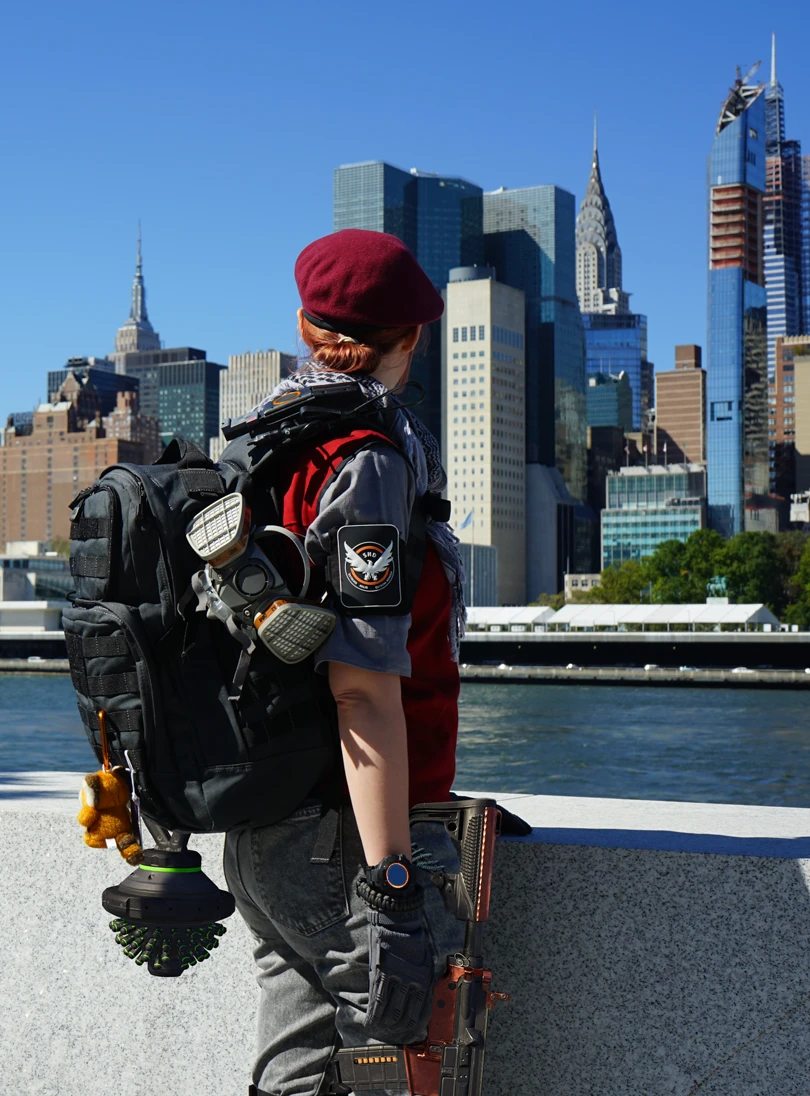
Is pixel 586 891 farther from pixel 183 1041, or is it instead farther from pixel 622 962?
pixel 183 1041

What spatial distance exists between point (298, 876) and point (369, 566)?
469mm

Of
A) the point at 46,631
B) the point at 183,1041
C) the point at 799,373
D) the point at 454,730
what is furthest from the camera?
the point at 799,373

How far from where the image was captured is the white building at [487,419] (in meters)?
134

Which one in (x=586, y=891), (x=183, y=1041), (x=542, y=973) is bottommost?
(x=183, y=1041)

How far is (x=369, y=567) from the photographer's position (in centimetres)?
183

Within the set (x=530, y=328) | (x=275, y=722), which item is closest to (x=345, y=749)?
(x=275, y=722)

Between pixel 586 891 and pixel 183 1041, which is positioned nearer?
pixel 586 891

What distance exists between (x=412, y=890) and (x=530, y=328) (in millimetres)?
147025

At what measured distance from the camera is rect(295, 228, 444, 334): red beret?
205 centimetres

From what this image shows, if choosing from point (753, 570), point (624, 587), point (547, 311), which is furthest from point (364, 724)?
point (547, 311)

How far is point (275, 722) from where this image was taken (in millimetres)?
1886

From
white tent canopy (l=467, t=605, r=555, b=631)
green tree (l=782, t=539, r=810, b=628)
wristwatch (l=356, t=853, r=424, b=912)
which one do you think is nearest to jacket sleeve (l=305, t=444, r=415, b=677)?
wristwatch (l=356, t=853, r=424, b=912)

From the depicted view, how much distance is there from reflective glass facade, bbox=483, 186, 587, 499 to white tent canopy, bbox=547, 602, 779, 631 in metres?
67.7

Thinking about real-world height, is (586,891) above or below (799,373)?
below
